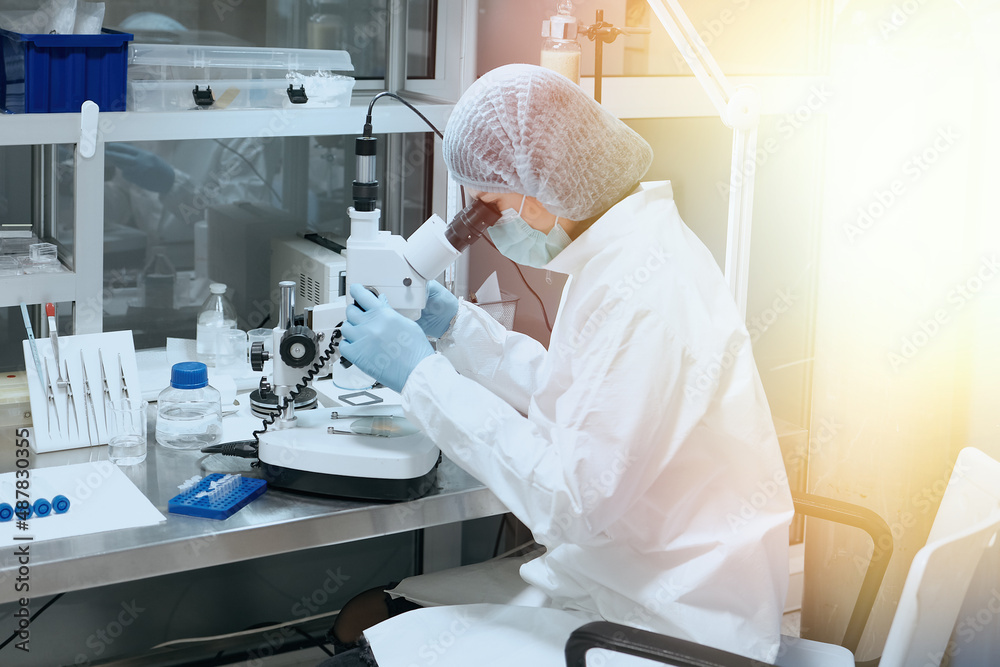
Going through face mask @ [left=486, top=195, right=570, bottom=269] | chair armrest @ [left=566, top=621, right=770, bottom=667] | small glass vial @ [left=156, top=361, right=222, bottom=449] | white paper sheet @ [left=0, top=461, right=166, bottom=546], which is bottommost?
chair armrest @ [left=566, top=621, right=770, bottom=667]

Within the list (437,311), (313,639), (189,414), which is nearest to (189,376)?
(189,414)

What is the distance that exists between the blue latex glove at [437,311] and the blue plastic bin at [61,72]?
26.8 inches

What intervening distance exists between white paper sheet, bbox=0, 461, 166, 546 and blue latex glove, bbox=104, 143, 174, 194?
0.89 metres

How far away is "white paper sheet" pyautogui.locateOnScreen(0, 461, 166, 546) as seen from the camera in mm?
1440

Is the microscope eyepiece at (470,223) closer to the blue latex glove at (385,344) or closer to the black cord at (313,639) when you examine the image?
the blue latex glove at (385,344)

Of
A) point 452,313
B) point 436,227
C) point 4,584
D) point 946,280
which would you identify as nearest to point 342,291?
point 452,313

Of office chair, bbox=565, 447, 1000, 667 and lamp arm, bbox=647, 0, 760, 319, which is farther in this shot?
lamp arm, bbox=647, 0, 760, 319

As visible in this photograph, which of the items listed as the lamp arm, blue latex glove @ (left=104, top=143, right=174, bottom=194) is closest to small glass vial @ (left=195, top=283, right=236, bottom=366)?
blue latex glove @ (left=104, top=143, right=174, bottom=194)

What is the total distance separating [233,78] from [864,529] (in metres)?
1.51

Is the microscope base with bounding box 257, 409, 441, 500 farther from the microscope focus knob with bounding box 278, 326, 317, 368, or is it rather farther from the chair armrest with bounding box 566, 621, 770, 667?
the chair armrest with bounding box 566, 621, 770, 667

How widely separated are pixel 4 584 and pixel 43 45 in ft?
3.11

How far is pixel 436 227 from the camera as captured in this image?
1.51 meters

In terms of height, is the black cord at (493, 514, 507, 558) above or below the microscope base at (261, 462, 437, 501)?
below

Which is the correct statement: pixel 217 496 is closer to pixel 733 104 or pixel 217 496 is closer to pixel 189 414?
pixel 189 414
